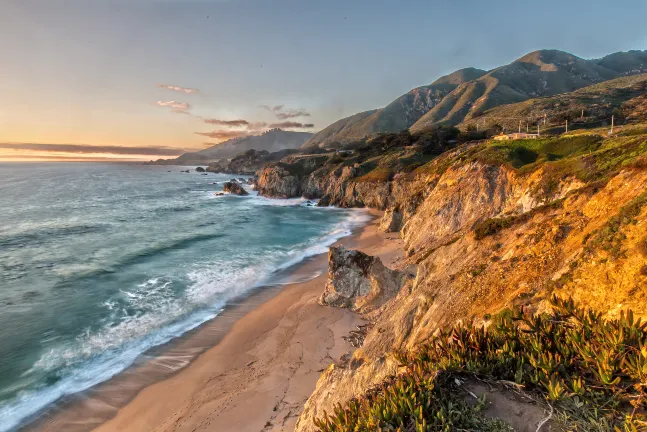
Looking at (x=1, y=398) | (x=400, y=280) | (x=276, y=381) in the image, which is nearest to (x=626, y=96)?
(x=400, y=280)

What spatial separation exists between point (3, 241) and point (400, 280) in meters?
53.3

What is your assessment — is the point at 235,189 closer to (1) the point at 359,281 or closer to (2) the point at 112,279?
(2) the point at 112,279

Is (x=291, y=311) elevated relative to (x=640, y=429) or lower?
lower

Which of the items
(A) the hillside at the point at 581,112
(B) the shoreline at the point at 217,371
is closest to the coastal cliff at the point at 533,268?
(B) the shoreline at the point at 217,371

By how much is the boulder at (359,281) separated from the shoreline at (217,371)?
2.67 feet

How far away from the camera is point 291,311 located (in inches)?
856

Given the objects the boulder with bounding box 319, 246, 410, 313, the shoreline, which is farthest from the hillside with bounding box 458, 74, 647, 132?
the shoreline

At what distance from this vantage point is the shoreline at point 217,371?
43.3ft

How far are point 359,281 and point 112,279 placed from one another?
75.6 ft

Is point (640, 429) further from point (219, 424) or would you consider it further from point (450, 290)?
point (219, 424)

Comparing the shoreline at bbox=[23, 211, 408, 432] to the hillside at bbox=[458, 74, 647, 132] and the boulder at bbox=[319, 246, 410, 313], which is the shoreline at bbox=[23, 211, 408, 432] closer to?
the boulder at bbox=[319, 246, 410, 313]

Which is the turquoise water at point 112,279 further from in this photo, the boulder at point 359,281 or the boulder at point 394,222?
the boulder at point 359,281

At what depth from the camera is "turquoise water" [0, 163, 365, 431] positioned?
17.0 m

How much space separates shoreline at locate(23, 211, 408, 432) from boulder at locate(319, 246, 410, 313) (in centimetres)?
Answer: 81
